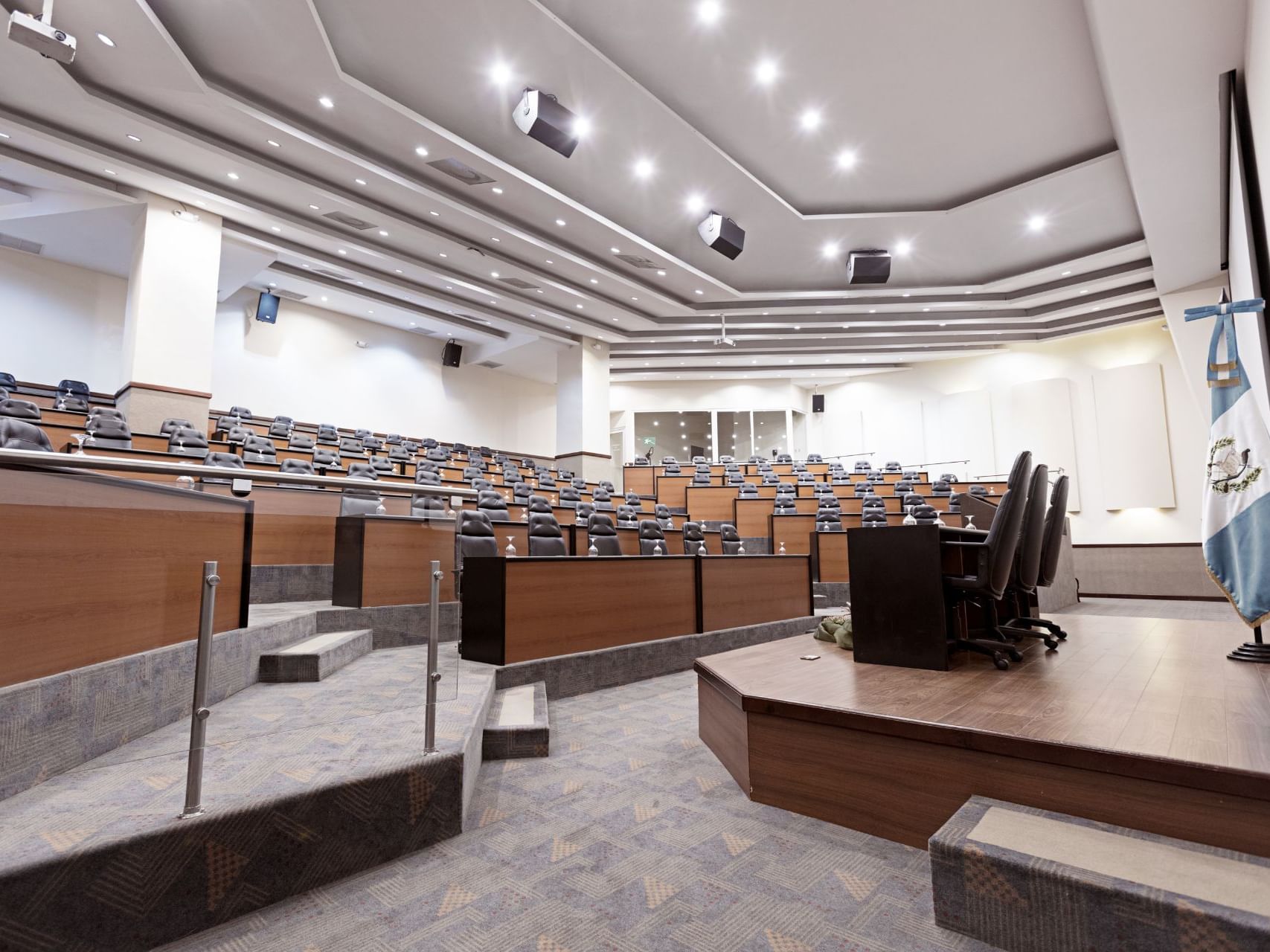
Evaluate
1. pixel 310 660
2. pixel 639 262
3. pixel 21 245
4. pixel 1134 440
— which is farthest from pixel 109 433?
pixel 1134 440

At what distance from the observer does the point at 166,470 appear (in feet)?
4.59

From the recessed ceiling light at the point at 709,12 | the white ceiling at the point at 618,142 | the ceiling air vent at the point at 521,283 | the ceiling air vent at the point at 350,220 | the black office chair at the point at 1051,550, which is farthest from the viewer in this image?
the ceiling air vent at the point at 521,283

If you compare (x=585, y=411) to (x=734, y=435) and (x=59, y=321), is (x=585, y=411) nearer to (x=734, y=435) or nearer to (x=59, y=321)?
(x=734, y=435)

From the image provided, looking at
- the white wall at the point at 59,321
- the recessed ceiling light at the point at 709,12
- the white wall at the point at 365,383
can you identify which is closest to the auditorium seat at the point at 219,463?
the recessed ceiling light at the point at 709,12

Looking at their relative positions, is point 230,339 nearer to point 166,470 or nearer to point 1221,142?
point 166,470

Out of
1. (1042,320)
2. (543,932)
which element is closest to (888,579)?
(543,932)

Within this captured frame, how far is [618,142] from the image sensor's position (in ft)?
19.8

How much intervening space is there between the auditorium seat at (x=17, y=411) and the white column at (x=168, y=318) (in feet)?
7.68

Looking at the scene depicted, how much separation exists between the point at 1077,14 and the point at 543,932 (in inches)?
251

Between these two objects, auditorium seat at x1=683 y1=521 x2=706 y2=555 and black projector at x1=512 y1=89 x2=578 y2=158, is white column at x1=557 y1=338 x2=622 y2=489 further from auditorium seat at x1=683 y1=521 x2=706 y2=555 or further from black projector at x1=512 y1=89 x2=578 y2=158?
auditorium seat at x1=683 y1=521 x2=706 y2=555

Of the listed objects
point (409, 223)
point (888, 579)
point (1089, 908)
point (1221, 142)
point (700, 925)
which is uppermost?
point (409, 223)

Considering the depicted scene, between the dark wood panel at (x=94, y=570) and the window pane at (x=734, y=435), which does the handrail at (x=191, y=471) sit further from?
the window pane at (x=734, y=435)

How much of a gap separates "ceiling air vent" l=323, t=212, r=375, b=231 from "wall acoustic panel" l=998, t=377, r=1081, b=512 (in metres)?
10.5

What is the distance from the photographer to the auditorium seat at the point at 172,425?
5.97 meters
